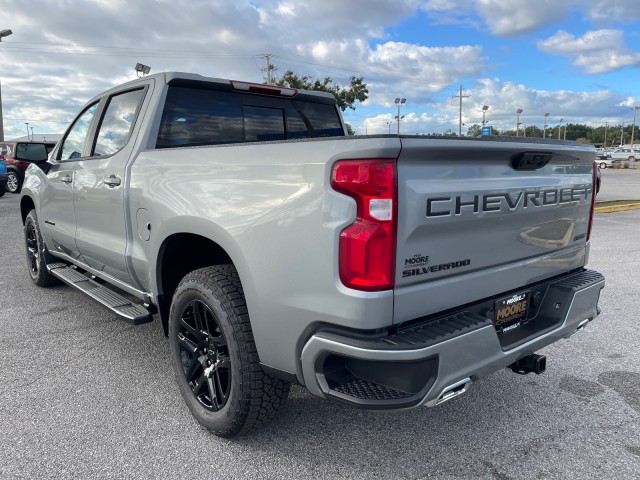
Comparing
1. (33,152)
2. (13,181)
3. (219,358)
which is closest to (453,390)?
(219,358)

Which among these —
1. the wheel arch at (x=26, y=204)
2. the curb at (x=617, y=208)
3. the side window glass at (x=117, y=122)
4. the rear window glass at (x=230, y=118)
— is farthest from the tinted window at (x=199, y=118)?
the curb at (x=617, y=208)

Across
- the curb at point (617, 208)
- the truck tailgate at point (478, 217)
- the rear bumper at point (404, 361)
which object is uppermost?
the truck tailgate at point (478, 217)

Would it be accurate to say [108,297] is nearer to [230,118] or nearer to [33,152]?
[230,118]

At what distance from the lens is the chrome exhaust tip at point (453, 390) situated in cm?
209

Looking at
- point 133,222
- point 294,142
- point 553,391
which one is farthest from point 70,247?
point 553,391

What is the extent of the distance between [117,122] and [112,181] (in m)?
0.60

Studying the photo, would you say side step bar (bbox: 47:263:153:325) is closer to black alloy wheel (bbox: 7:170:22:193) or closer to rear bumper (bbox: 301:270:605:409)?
rear bumper (bbox: 301:270:605:409)

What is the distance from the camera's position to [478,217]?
227cm

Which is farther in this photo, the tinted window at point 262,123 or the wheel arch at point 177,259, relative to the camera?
the tinted window at point 262,123

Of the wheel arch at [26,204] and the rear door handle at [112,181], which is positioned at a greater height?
the rear door handle at [112,181]

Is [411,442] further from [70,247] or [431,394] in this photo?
[70,247]

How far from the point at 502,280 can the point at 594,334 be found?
2.28 meters

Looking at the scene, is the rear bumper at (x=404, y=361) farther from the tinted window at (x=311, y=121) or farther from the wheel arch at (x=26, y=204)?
the wheel arch at (x=26, y=204)

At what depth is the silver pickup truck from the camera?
2.00 m
